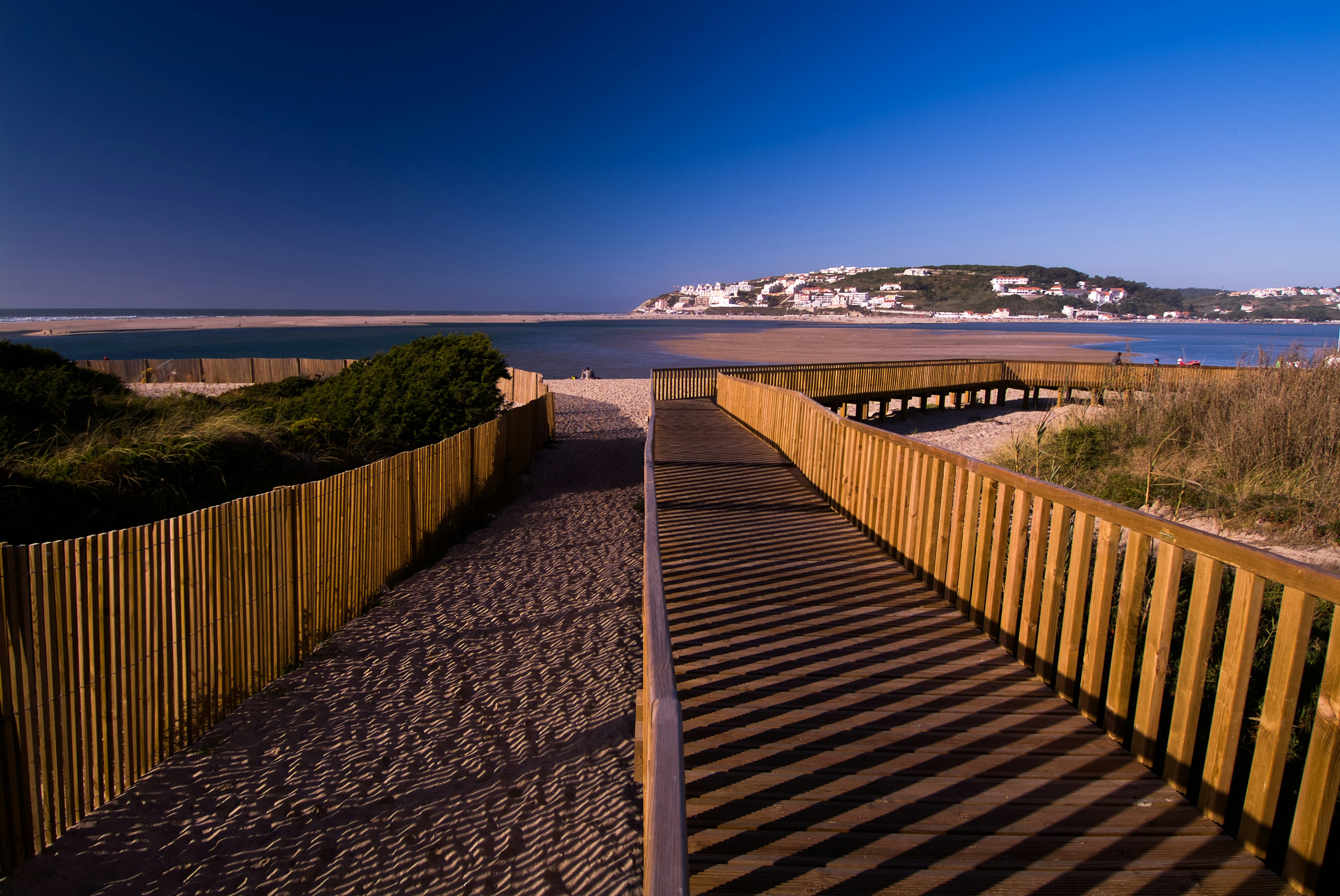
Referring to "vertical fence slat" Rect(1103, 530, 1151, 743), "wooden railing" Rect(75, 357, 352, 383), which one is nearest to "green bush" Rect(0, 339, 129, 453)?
"vertical fence slat" Rect(1103, 530, 1151, 743)

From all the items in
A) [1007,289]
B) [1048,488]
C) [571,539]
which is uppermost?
[1007,289]

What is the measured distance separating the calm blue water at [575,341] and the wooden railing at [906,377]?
10.5ft

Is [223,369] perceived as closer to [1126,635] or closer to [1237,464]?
[1237,464]

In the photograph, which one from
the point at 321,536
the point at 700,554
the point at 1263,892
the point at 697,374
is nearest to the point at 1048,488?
the point at 1263,892

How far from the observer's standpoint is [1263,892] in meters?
2.18

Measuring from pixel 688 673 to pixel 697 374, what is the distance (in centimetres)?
1626

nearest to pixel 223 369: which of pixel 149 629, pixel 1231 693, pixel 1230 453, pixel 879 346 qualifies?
pixel 149 629

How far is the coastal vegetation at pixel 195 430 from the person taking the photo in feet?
22.4

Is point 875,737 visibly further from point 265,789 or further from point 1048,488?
point 265,789

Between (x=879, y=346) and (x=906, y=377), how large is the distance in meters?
39.9

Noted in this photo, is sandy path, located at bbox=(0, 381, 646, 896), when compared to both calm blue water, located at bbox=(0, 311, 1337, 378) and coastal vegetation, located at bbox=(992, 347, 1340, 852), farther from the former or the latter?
calm blue water, located at bbox=(0, 311, 1337, 378)

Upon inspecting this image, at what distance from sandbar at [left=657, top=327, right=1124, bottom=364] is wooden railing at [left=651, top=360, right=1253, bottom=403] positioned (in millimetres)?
6971

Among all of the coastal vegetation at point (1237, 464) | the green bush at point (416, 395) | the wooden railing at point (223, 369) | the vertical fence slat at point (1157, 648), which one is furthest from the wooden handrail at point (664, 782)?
the wooden railing at point (223, 369)

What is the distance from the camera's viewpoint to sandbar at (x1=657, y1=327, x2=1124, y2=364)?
46.5m
